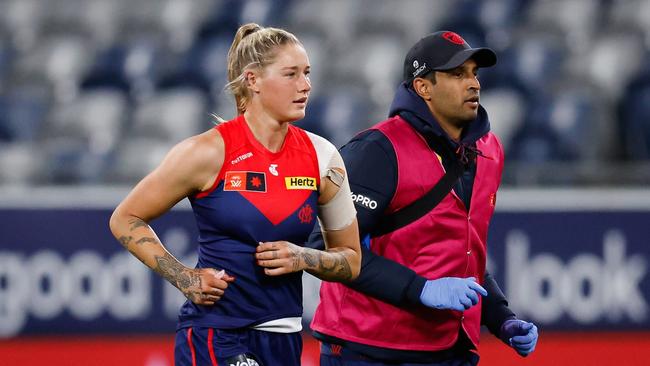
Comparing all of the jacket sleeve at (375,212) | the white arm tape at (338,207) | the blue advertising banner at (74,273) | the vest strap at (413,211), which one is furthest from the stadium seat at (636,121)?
the white arm tape at (338,207)

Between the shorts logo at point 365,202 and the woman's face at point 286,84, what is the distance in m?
0.53

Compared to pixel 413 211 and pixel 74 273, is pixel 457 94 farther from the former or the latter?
pixel 74 273

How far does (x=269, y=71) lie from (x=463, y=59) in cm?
93

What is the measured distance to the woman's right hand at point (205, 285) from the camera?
3795mm

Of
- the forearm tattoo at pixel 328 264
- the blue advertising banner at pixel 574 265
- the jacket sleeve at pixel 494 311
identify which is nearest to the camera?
the forearm tattoo at pixel 328 264

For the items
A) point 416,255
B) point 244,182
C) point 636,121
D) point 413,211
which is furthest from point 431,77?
point 636,121

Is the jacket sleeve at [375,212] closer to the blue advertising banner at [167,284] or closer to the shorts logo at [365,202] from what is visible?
the shorts logo at [365,202]

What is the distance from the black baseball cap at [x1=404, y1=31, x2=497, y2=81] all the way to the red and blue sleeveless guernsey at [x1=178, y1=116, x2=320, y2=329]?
86 centimetres

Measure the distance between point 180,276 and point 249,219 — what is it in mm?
298

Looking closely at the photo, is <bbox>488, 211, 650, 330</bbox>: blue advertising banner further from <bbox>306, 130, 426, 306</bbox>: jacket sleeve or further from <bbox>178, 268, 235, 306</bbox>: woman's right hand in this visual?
<bbox>178, 268, 235, 306</bbox>: woman's right hand

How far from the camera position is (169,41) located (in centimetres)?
1138

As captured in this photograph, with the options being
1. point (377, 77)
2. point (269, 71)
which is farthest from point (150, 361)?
point (269, 71)

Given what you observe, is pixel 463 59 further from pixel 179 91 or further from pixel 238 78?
pixel 179 91

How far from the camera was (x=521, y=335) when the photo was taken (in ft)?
15.1
